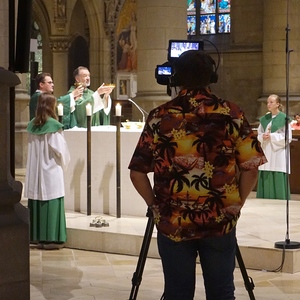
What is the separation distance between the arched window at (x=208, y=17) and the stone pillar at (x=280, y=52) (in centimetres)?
645

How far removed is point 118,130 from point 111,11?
15.8 metres

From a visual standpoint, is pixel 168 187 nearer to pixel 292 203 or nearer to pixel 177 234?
pixel 177 234

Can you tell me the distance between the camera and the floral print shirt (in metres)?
4.39

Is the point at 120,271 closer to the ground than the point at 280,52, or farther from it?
closer to the ground

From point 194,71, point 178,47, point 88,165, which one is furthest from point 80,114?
point 194,71

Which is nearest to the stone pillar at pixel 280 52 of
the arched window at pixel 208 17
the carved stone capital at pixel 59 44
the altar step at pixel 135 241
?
the arched window at pixel 208 17

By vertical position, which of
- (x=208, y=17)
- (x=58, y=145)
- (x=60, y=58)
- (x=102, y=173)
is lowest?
(x=102, y=173)

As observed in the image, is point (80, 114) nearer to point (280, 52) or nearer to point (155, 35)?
point (155, 35)

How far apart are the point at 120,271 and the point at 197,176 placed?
4010 millimetres

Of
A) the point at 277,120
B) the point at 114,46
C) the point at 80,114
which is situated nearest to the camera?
the point at 80,114

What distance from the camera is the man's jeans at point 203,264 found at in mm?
4434

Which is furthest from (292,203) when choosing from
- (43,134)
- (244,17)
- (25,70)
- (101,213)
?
(244,17)

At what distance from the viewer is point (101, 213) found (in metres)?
10.5

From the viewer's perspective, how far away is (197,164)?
14.4 feet
